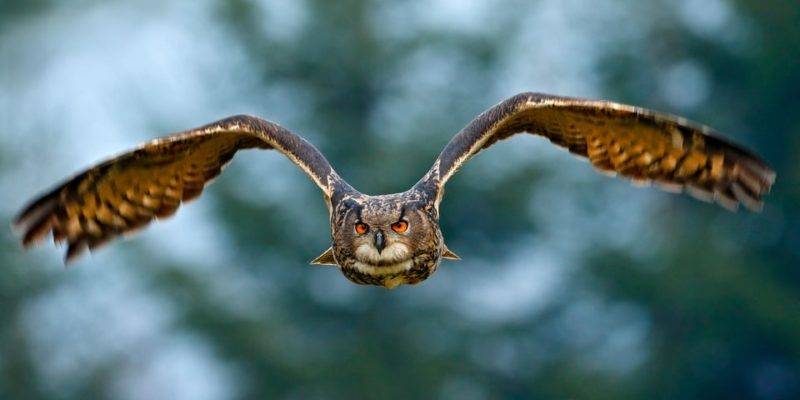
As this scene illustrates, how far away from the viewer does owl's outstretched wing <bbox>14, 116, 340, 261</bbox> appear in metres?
9.93

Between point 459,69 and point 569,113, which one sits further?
point 459,69

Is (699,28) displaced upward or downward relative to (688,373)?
upward

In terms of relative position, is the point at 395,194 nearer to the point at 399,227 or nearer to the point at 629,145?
the point at 399,227

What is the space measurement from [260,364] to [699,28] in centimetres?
896

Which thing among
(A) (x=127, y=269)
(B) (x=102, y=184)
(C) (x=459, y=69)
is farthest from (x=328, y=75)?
(B) (x=102, y=184)

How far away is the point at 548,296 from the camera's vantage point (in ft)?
86.6

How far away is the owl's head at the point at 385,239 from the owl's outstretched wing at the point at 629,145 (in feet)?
0.85

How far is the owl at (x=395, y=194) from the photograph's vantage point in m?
9.39

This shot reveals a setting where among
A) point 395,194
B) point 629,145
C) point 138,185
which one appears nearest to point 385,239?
point 395,194

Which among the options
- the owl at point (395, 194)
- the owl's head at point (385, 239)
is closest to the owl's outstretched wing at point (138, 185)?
the owl at point (395, 194)

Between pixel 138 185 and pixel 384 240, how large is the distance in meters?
1.82

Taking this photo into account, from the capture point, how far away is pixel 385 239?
9.31 meters

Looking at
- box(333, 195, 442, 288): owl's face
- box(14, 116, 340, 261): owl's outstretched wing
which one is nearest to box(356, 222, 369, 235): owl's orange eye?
box(333, 195, 442, 288): owl's face

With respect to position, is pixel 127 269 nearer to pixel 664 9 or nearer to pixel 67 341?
pixel 67 341
